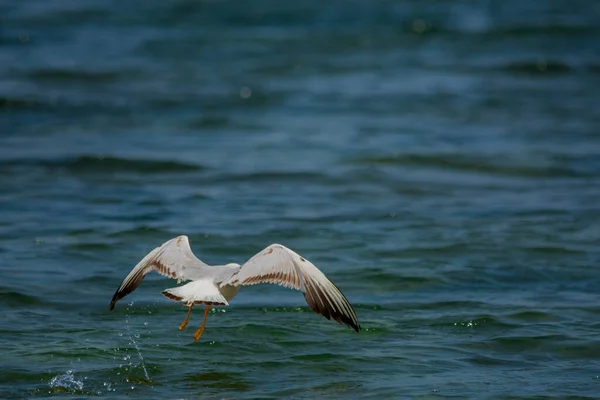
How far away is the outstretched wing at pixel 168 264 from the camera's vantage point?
6.80m

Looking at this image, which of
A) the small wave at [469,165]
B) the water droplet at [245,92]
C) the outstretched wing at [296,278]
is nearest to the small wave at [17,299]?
the outstretched wing at [296,278]

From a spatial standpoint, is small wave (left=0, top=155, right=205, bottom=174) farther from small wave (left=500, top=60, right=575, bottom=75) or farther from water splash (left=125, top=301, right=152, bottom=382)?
small wave (left=500, top=60, right=575, bottom=75)

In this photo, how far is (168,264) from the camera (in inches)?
272

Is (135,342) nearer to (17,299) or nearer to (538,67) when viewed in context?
(17,299)

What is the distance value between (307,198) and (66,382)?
5231 mm

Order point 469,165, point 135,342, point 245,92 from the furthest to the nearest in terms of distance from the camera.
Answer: point 245,92
point 469,165
point 135,342

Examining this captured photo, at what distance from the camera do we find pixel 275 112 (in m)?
15.8

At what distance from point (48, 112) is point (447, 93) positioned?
590 centimetres

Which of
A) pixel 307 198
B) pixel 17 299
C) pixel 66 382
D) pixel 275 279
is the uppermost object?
pixel 275 279

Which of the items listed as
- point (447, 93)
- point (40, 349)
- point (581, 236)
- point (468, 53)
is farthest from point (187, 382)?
point (468, 53)

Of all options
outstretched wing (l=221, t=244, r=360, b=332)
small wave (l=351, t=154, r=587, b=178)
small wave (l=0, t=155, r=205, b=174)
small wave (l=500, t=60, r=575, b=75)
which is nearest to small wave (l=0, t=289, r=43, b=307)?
outstretched wing (l=221, t=244, r=360, b=332)

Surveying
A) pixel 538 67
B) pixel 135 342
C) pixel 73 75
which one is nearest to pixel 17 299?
pixel 135 342

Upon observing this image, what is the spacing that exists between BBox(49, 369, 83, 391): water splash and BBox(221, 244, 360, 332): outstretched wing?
1038mm

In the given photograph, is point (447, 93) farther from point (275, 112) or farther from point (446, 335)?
point (446, 335)
